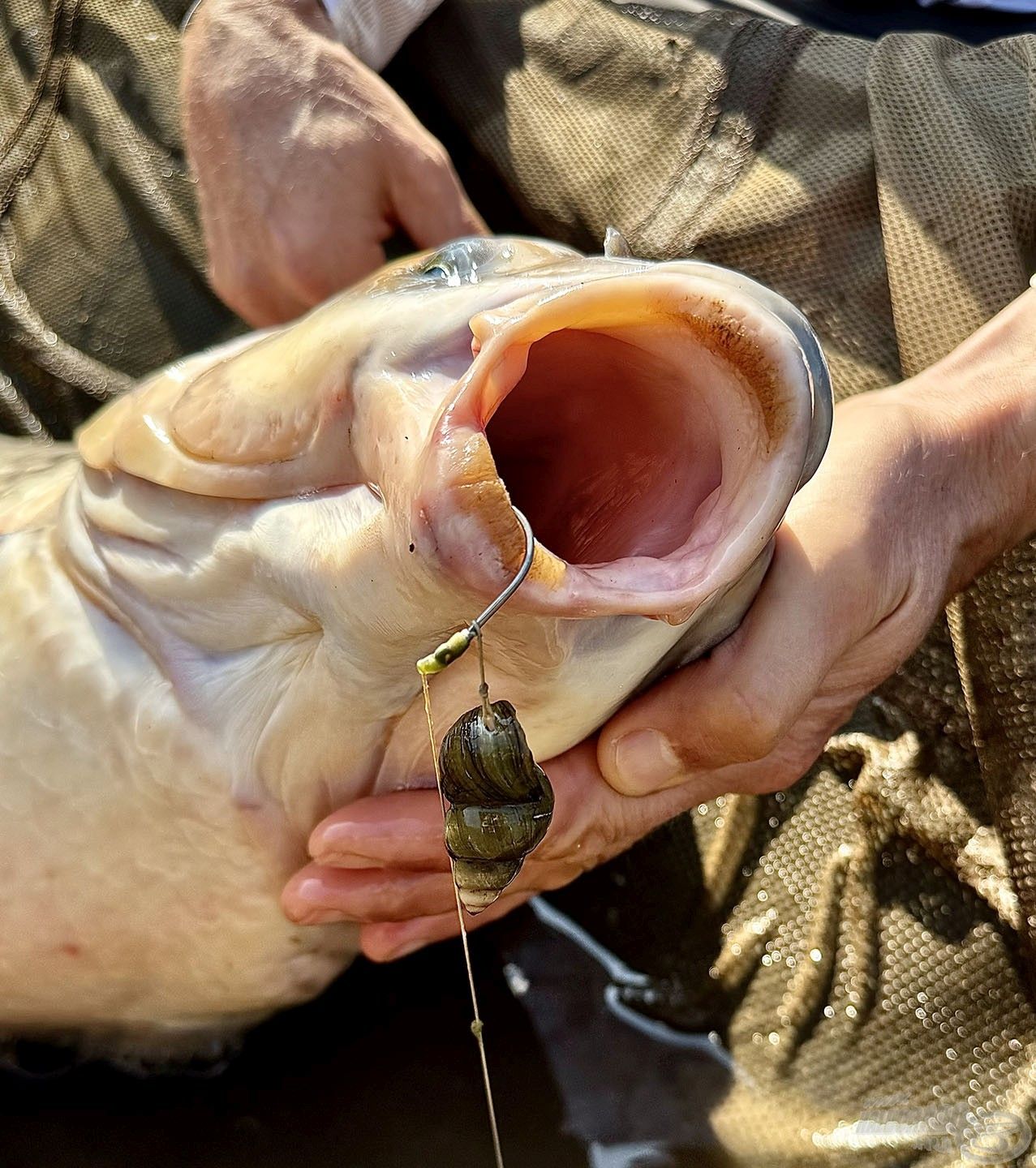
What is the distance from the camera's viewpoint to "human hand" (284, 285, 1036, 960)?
113cm

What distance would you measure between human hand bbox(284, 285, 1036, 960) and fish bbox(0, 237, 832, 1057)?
0.15 feet

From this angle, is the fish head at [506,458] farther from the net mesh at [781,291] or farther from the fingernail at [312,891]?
the net mesh at [781,291]

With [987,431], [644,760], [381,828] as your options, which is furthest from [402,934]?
[987,431]

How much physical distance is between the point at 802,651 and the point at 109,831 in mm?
739

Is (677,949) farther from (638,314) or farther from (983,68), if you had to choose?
(983,68)

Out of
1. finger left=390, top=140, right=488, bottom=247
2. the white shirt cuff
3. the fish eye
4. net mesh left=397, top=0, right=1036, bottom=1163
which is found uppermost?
the fish eye

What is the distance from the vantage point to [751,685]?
110 cm

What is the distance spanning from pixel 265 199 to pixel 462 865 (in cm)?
125

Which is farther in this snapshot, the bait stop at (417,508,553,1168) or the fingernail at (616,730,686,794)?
the fingernail at (616,730,686,794)

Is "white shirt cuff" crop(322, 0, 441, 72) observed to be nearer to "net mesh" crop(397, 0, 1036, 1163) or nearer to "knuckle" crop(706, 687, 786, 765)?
"net mesh" crop(397, 0, 1036, 1163)

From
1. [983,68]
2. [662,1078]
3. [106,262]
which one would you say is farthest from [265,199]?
[662,1078]

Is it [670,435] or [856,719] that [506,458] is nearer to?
[670,435]

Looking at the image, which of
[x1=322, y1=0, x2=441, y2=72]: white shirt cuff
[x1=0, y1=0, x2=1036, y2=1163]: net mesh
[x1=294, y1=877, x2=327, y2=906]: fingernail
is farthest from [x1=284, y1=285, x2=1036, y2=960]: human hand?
[x1=322, y1=0, x2=441, y2=72]: white shirt cuff

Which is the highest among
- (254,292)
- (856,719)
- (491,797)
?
(491,797)
